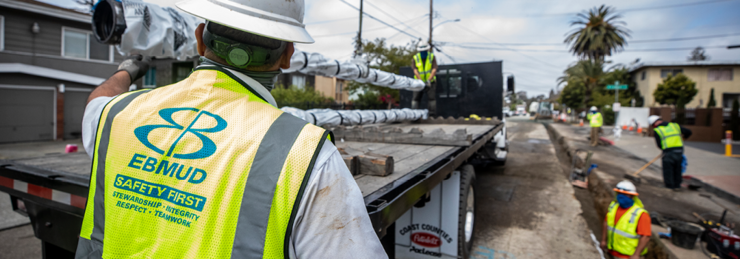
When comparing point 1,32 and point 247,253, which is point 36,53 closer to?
point 1,32

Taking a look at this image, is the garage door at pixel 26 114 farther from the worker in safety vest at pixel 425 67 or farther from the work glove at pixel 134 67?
the work glove at pixel 134 67

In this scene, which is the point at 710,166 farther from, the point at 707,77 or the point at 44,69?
the point at 707,77

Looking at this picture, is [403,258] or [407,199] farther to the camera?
[403,258]

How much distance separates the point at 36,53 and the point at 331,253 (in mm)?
19092


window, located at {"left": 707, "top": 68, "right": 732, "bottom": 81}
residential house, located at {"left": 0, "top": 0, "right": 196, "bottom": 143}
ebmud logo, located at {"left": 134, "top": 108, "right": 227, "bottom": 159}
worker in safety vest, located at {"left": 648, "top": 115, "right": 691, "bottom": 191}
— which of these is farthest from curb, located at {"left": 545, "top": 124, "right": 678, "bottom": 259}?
window, located at {"left": 707, "top": 68, "right": 732, "bottom": 81}

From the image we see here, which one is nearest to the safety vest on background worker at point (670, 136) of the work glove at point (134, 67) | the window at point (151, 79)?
the work glove at point (134, 67)

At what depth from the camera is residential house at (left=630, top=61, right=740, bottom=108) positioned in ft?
106

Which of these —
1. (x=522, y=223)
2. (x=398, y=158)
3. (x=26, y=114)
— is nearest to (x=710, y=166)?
(x=522, y=223)

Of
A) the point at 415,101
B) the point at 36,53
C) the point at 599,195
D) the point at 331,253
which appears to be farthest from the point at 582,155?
the point at 36,53

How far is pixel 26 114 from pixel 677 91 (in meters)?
39.9

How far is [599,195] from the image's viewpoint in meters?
7.50

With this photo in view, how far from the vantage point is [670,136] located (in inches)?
313

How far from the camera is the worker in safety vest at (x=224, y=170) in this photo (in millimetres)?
915

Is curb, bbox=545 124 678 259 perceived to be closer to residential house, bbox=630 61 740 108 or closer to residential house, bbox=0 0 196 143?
residential house, bbox=0 0 196 143
